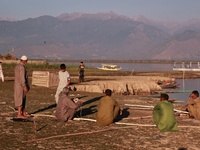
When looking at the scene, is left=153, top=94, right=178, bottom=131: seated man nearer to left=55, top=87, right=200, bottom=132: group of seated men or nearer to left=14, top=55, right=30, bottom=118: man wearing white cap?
left=55, top=87, right=200, bottom=132: group of seated men

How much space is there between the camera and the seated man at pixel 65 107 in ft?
45.4

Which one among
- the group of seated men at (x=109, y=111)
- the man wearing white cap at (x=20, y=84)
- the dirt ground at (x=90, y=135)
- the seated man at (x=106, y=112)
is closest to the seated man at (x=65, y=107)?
the group of seated men at (x=109, y=111)

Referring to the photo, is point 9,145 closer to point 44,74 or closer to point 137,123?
point 137,123

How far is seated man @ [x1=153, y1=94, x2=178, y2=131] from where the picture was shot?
13.0 metres

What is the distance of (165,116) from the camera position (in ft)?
42.4

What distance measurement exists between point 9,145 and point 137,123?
597 centimetres

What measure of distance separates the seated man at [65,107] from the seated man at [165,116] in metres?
2.88

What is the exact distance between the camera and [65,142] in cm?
1116

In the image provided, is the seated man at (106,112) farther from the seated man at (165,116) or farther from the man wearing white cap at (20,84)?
the man wearing white cap at (20,84)

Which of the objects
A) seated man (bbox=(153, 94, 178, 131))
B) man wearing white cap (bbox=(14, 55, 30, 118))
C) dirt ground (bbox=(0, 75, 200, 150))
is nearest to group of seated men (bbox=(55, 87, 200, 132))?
seated man (bbox=(153, 94, 178, 131))

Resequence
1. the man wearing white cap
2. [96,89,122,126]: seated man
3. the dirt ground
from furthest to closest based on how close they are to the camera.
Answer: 1. the man wearing white cap
2. [96,89,122,126]: seated man
3. the dirt ground

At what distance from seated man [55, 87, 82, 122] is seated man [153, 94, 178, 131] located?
288 cm

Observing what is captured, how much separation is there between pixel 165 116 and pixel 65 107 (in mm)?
3575

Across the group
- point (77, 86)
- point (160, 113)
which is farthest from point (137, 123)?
point (77, 86)
